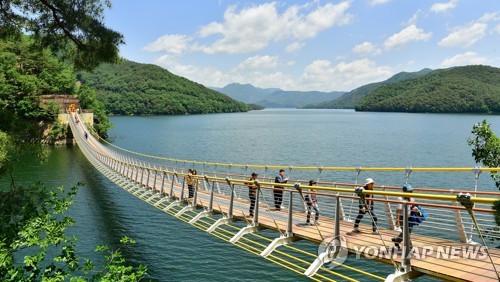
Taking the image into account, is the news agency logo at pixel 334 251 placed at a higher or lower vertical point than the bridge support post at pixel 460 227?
lower

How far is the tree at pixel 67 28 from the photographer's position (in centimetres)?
899

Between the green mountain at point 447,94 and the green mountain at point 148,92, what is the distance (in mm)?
78282

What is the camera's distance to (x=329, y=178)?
84.1 feet

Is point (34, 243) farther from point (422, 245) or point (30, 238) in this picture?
point (422, 245)

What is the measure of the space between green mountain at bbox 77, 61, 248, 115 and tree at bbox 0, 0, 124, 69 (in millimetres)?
127154

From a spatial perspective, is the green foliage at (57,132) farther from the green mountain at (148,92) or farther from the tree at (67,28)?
the green mountain at (148,92)

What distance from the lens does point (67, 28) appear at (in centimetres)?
923

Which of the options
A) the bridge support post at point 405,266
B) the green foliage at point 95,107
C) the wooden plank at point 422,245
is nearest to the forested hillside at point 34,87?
the green foliage at point 95,107

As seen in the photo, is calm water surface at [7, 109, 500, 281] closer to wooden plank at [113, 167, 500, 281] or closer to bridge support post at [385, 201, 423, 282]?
wooden plank at [113, 167, 500, 281]

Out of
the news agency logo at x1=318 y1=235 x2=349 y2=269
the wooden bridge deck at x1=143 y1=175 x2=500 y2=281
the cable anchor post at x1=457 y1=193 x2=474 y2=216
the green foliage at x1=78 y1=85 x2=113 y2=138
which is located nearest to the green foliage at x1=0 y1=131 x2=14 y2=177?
the wooden bridge deck at x1=143 y1=175 x2=500 y2=281

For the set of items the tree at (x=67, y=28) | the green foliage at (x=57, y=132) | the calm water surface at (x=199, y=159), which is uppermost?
the tree at (x=67, y=28)

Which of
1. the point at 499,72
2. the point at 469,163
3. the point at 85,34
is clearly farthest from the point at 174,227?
the point at 499,72

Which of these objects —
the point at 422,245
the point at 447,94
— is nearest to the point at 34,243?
the point at 422,245

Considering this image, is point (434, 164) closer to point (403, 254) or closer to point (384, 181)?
point (384, 181)
